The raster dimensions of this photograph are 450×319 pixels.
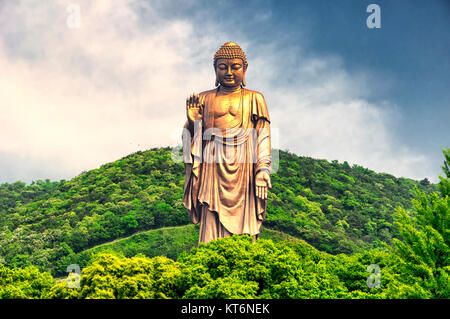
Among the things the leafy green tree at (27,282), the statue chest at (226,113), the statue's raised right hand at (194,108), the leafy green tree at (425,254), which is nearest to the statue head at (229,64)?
the statue chest at (226,113)

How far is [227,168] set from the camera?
1388cm

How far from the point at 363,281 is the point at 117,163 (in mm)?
21016

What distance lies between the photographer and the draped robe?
45.2 feet

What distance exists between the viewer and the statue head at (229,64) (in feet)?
46.7

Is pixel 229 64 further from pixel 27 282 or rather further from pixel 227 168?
pixel 27 282

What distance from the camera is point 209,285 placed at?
10617mm

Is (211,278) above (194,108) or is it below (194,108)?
below

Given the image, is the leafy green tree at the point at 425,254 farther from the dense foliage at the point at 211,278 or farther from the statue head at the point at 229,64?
the statue head at the point at 229,64

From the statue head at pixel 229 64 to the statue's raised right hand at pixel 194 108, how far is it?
0.91 metres

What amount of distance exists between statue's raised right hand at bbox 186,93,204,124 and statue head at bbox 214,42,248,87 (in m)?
0.91

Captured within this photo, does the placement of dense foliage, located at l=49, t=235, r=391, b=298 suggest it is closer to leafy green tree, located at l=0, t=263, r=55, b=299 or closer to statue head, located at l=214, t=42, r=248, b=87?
leafy green tree, located at l=0, t=263, r=55, b=299

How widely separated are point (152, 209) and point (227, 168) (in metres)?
13.7

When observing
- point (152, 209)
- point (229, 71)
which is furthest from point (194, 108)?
point (152, 209)
